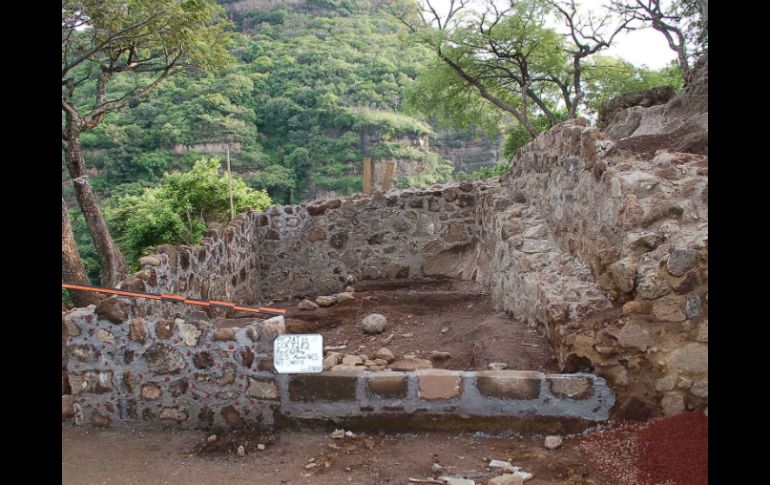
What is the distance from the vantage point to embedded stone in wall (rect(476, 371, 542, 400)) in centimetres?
291

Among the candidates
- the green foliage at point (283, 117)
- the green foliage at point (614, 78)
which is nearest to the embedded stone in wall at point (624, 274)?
the green foliage at point (614, 78)

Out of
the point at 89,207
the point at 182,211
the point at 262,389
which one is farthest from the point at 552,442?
the point at 182,211

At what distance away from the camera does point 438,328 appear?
5051 millimetres

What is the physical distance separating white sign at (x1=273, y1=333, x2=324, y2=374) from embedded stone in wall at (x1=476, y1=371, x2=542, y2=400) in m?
0.90

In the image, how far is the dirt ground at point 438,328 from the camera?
3.69 metres

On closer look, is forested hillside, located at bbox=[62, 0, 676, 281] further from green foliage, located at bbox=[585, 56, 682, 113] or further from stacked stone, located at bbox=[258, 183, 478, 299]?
stacked stone, located at bbox=[258, 183, 478, 299]

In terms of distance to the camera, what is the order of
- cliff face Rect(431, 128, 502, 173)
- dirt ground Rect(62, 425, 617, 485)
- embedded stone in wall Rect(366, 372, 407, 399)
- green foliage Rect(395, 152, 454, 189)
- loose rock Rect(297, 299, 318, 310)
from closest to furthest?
dirt ground Rect(62, 425, 617, 485), embedded stone in wall Rect(366, 372, 407, 399), loose rock Rect(297, 299, 318, 310), green foliage Rect(395, 152, 454, 189), cliff face Rect(431, 128, 502, 173)

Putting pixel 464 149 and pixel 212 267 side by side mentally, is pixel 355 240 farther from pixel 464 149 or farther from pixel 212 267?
pixel 464 149

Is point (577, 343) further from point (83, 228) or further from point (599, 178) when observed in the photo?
point (83, 228)

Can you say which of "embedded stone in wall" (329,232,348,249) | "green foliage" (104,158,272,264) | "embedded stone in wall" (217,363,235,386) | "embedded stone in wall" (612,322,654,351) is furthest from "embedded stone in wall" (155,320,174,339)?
"green foliage" (104,158,272,264)

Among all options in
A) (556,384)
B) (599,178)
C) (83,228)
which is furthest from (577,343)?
(83,228)

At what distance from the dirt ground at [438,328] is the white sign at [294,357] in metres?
1.14

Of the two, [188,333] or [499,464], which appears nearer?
[499,464]

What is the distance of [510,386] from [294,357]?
119 cm
